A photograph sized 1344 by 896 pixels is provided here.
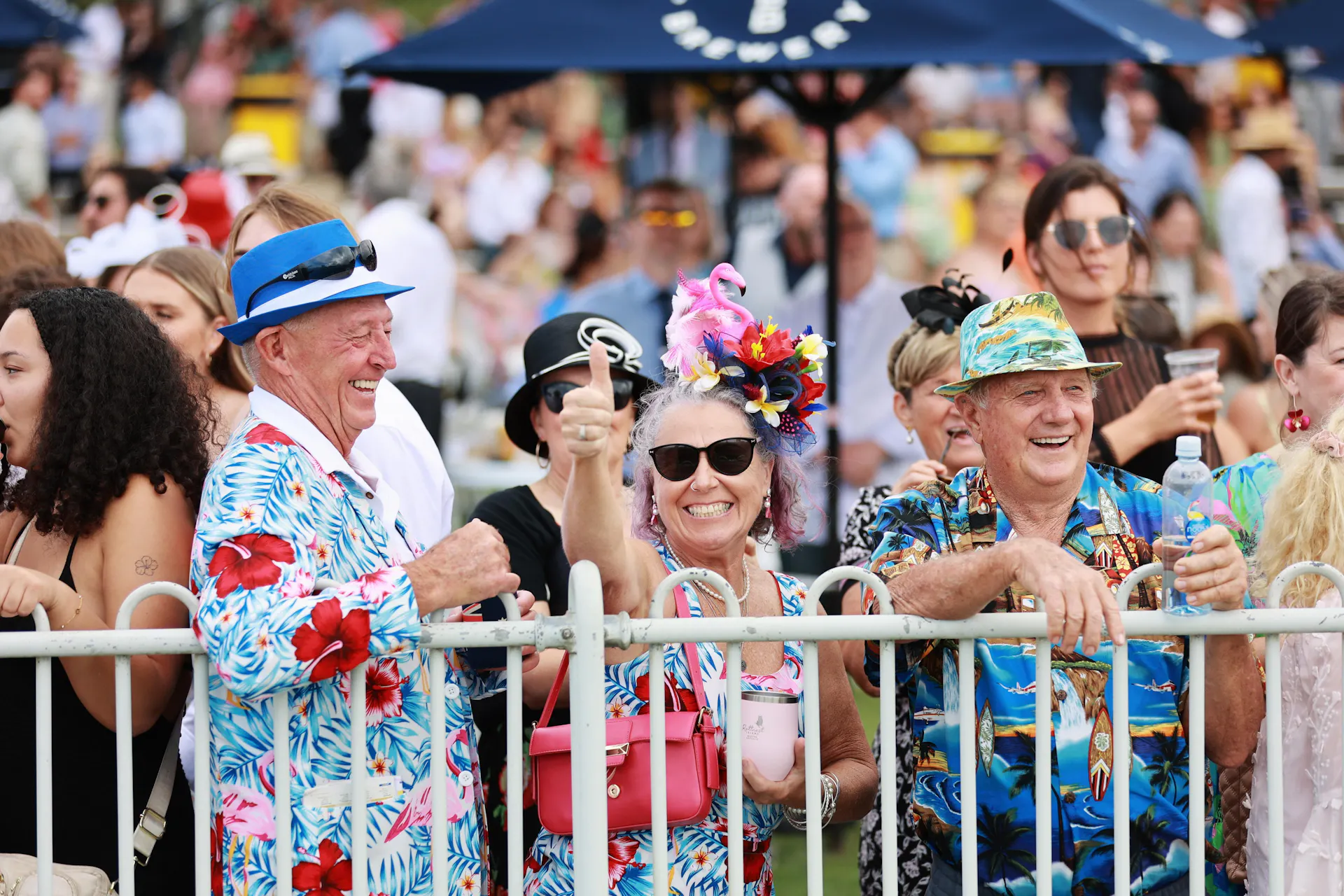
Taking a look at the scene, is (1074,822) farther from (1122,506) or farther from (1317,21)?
(1317,21)

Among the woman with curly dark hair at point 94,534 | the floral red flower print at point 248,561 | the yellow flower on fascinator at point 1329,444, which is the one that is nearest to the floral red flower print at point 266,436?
the floral red flower print at point 248,561

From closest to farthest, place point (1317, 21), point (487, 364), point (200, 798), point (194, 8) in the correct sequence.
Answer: point (200, 798)
point (1317, 21)
point (487, 364)
point (194, 8)

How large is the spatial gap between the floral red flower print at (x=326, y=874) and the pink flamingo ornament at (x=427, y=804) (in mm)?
92

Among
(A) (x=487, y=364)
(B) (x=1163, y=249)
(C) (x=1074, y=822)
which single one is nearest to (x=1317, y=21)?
(B) (x=1163, y=249)

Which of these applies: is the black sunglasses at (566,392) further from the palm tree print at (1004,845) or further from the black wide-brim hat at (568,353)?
the palm tree print at (1004,845)

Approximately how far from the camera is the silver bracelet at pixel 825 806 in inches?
125

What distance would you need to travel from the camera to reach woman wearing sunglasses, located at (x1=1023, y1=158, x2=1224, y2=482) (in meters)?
4.66

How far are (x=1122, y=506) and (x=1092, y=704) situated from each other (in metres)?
0.44

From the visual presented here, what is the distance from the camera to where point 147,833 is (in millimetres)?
3143

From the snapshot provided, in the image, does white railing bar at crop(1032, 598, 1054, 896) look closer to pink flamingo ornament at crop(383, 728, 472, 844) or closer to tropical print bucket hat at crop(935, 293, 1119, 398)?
tropical print bucket hat at crop(935, 293, 1119, 398)

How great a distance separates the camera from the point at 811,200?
10.2 metres

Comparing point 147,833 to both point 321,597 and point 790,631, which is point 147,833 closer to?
point 321,597

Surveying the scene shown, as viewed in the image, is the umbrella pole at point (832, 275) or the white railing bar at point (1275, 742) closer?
the white railing bar at point (1275, 742)

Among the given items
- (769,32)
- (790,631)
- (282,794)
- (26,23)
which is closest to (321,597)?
(282,794)
